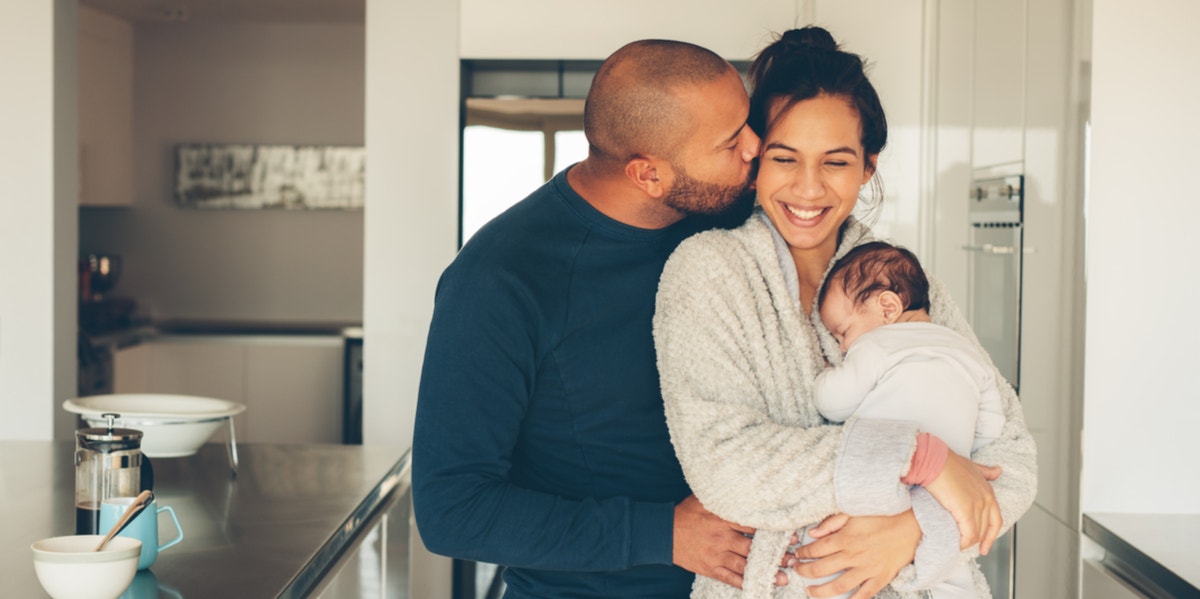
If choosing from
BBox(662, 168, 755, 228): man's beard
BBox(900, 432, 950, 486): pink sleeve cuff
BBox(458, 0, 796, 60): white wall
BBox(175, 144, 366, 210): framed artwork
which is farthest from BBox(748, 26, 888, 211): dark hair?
BBox(175, 144, 366, 210): framed artwork

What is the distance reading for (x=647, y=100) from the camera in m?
1.50

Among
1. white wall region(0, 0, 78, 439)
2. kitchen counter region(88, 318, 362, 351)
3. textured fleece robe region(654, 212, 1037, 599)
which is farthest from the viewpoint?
kitchen counter region(88, 318, 362, 351)

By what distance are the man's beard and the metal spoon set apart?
83 cm

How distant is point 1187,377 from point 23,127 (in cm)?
328

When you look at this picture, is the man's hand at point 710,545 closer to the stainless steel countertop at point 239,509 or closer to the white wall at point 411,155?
the stainless steel countertop at point 239,509

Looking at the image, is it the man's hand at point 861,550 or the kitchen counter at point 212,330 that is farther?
the kitchen counter at point 212,330

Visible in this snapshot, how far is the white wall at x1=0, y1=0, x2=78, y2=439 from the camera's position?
3.45 meters

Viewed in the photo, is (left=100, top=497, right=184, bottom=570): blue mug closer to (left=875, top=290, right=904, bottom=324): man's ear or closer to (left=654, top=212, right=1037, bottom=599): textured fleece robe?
(left=654, top=212, right=1037, bottom=599): textured fleece robe

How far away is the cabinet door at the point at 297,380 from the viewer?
5.49 metres

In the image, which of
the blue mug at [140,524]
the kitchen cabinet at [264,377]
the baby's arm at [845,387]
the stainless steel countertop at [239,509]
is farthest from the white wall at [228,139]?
the baby's arm at [845,387]

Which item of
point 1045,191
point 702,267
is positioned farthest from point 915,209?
point 702,267

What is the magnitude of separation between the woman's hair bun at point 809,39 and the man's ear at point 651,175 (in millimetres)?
286

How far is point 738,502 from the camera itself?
135 centimetres

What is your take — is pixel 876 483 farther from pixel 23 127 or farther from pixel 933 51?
pixel 23 127
